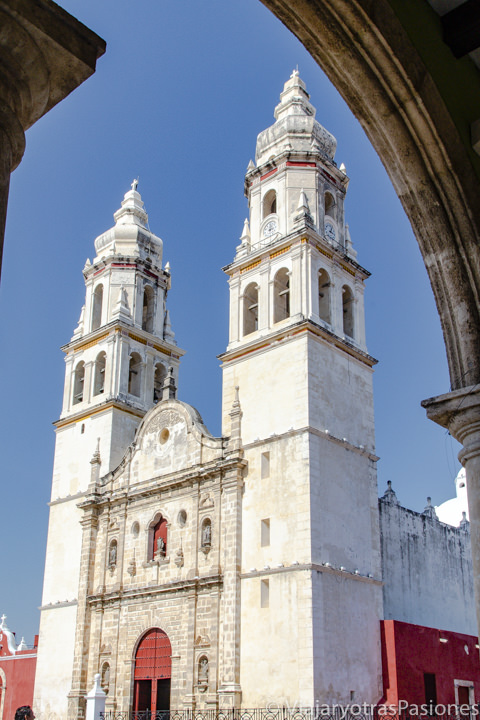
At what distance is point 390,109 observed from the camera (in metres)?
4.79

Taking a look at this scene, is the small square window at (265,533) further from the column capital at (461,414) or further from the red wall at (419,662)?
the column capital at (461,414)

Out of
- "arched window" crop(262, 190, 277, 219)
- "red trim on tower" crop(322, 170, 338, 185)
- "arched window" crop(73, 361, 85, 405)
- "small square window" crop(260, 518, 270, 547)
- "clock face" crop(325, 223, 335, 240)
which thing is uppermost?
"red trim on tower" crop(322, 170, 338, 185)

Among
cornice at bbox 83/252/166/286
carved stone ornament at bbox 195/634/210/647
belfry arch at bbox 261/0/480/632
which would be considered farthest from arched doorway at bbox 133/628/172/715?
belfry arch at bbox 261/0/480/632

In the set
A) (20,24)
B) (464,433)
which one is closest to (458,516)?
(464,433)

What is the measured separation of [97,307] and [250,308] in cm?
761

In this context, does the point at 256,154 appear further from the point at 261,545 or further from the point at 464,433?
the point at 464,433

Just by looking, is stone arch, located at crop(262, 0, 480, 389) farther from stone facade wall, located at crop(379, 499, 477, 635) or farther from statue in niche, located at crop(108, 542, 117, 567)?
statue in niche, located at crop(108, 542, 117, 567)

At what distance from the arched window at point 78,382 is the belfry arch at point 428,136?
74.5 ft

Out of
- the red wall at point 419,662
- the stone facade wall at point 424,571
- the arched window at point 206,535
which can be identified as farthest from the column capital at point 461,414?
the stone facade wall at point 424,571

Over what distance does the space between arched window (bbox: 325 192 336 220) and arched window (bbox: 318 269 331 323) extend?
243cm

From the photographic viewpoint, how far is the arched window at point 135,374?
26.2 meters

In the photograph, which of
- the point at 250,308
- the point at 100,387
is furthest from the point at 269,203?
the point at 100,387

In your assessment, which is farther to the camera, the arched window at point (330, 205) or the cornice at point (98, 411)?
→ the cornice at point (98, 411)

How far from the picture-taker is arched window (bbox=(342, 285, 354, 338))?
22125 millimetres
